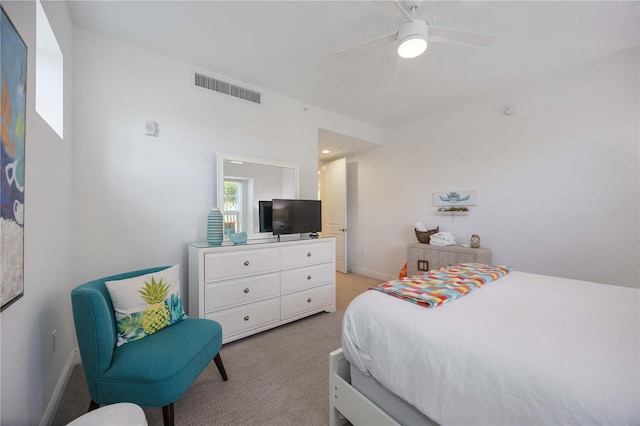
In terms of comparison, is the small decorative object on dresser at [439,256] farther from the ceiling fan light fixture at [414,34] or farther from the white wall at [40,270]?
the white wall at [40,270]

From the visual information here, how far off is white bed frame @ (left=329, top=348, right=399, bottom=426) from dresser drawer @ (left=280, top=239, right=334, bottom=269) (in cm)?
135

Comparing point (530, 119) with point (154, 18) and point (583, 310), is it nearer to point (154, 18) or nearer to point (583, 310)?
point (583, 310)

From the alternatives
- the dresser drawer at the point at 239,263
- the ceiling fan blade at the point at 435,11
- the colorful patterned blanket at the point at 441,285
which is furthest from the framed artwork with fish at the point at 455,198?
the dresser drawer at the point at 239,263

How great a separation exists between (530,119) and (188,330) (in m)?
3.99

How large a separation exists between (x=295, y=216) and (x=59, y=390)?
227 cm

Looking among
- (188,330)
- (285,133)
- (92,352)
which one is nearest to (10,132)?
(92,352)

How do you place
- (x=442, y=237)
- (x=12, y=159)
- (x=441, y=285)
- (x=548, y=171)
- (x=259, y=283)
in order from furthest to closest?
(x=442, y=237) < (x=548, y=171) < (x=259, y=283) < (x=441, y=285) < (x=12, y=159)

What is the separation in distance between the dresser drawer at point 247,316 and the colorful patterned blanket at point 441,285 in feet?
4.42

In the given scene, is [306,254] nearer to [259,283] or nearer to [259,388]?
[259,283]

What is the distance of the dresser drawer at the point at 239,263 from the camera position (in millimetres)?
2154

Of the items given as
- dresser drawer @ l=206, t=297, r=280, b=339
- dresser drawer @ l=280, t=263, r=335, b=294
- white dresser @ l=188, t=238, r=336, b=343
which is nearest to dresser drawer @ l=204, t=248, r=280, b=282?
white dresser @ l=188, t=238, r=336, b=343

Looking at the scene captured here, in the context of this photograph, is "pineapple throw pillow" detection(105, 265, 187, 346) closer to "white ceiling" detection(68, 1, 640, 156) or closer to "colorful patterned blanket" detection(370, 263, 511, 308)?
"colorful patterned blanket" detection(370, 263, 511, 308)

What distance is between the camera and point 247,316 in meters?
2.36

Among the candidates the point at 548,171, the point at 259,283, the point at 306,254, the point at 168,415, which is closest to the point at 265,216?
the point at 306,254
